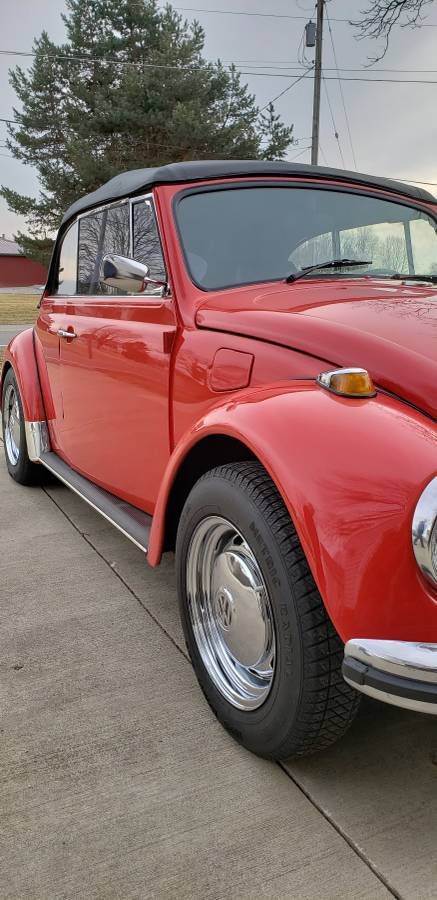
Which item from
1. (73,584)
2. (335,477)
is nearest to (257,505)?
(335,477)

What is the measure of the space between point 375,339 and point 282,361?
0.27 m

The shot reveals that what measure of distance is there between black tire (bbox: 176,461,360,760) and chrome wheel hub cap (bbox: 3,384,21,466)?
2.95m

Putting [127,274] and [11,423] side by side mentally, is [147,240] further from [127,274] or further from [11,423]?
[11,423]

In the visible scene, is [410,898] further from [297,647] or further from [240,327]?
[240,327]

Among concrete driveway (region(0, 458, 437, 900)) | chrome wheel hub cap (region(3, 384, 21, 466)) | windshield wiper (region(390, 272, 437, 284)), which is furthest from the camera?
chrome wheel hub cap (region(3, 384, 21, 466))


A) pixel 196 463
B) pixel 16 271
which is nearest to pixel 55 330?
pixel 196 463

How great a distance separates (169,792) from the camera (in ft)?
5.99

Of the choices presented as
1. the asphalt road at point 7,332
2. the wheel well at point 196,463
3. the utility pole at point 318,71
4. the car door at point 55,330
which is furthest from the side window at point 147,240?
the utility pole at point 318,71

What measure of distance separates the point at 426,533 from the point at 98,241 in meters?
2.53

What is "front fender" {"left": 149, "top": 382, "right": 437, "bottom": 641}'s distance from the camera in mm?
1435

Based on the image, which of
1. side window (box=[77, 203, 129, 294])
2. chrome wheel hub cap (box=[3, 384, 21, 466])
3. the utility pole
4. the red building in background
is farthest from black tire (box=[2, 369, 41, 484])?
the red building in background

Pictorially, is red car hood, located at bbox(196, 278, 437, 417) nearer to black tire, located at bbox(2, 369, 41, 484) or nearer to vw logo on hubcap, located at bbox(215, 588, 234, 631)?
vw logo on hubcap, located at bbox(215, 588, 234, 631)

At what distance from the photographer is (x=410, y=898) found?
1.51 meters

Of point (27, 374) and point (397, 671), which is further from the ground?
point (27, 374)
